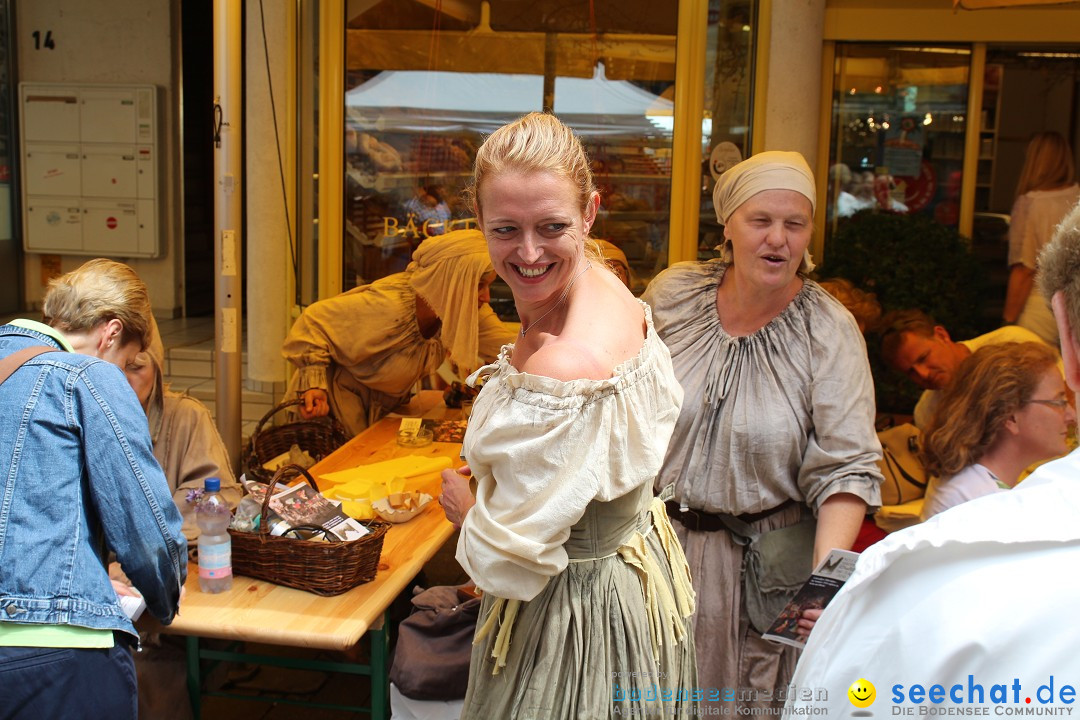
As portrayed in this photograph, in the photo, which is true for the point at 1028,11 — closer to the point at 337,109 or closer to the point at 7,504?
the point at 337,109

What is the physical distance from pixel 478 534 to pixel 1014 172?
665cm

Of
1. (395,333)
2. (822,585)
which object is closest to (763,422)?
(822,585)

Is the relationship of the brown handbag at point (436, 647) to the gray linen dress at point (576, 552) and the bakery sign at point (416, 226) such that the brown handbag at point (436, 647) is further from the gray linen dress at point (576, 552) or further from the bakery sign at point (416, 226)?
the bakery sign at point (416, 226)

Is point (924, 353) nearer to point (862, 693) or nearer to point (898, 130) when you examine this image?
point (898, 130)

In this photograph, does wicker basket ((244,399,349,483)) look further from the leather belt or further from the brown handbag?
the leather belt

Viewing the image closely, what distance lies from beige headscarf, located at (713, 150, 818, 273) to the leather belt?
668mm

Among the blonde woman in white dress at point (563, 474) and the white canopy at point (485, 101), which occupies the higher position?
the white canopy at point (485, 101)

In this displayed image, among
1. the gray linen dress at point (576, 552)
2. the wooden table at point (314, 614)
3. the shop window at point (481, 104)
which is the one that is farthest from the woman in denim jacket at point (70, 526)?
the shop window at point (481, 104)

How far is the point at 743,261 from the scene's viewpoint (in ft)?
8.69

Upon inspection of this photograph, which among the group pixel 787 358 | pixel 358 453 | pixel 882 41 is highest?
pixel 882 41

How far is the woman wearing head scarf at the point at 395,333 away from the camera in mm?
4367

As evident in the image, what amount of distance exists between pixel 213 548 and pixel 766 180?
1.81 m

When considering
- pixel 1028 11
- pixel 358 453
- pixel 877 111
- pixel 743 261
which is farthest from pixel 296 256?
pixel 1028 11

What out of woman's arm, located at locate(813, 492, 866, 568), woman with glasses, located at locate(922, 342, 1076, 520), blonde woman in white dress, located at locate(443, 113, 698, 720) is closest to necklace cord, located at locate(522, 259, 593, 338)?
blonde woman in white dress, located at locate(443, 113, 698, 720)
